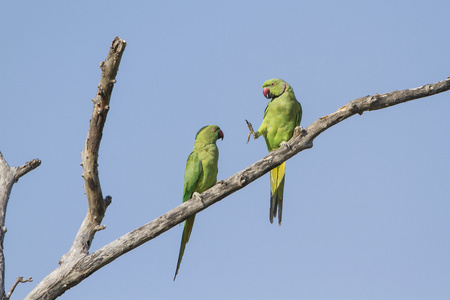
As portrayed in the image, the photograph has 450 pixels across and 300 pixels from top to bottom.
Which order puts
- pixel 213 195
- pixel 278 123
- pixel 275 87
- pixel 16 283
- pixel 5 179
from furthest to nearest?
pixel 275 87 < pixel 278 123 < pixel 5 179 < pixel 213 195 < pixel 16 283

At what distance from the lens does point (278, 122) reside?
6.29 metres

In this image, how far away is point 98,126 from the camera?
473 cm

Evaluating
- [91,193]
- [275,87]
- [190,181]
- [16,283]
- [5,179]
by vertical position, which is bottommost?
[16,283]

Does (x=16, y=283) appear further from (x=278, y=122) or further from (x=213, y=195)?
(x=278, y=122)

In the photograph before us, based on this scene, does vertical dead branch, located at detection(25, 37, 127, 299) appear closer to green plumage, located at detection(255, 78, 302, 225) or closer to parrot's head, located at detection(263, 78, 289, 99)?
green plumage, located at detection(255, 78, 302, 225)

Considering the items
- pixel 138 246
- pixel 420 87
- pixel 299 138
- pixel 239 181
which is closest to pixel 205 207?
pixel 239 181

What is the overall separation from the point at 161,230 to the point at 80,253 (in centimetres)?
84

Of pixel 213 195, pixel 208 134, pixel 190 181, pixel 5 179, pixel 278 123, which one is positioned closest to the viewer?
pixel 213 195

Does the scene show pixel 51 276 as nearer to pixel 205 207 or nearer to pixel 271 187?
pixel 205 207

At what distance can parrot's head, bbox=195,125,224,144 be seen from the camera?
6414 mm

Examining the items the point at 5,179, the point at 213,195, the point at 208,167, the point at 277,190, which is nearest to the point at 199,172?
the point at 208,167

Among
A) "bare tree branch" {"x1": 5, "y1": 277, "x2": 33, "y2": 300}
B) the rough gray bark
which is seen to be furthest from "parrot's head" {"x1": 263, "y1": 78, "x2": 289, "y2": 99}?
"bare tree branch" {"x1": 5, "y1": 277, "x2": 33, "y2": 300}

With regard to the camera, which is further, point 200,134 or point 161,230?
point 200,134

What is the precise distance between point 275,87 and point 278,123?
1.96 ft
